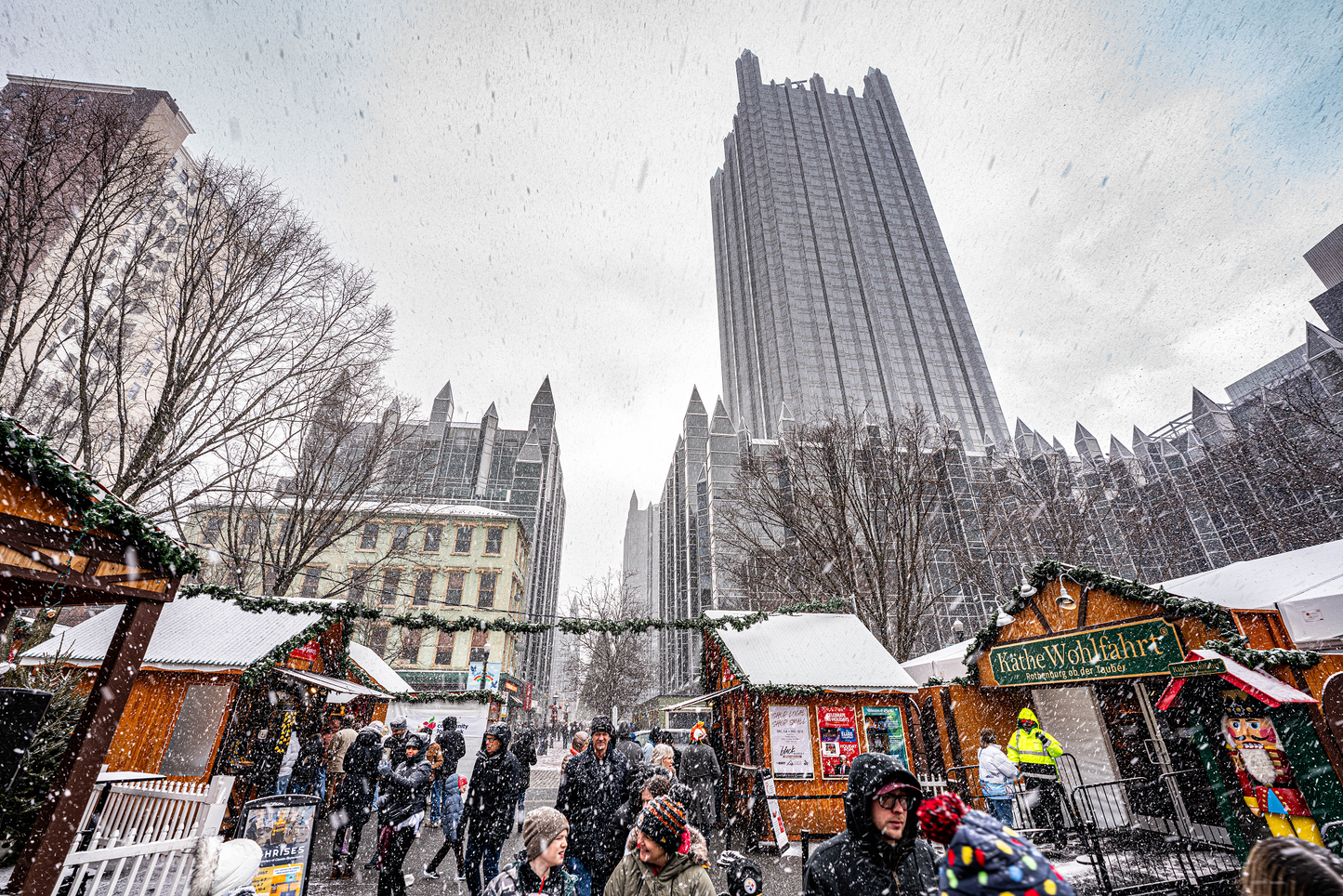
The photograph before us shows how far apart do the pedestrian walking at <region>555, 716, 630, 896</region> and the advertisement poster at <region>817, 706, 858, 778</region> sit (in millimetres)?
5649

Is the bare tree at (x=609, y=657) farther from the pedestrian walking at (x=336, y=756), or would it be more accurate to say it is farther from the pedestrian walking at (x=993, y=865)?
the pedestrian walking at (x=993, y=865)

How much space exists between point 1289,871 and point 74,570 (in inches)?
285

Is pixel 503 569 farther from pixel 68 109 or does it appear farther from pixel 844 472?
pixel 68 109

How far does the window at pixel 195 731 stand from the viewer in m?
9.12

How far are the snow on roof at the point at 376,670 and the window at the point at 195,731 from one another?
159 inches

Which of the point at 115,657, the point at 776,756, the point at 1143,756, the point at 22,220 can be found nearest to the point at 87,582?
the point at 115,657

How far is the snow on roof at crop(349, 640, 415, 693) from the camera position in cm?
1423

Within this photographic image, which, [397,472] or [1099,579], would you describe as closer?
[1099,579]

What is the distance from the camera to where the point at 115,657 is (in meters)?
4.66

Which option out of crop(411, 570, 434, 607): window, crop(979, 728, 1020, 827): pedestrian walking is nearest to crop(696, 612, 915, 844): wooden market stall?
crop(979, 728, 1020, 827): pedestrian walking

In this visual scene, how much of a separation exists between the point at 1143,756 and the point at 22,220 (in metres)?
18.3

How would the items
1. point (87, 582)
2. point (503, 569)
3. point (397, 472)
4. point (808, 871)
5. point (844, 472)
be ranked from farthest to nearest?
point (503, 569) < point (844, 472) < point (397, 472) < point (87, 582) < point (808, 871)

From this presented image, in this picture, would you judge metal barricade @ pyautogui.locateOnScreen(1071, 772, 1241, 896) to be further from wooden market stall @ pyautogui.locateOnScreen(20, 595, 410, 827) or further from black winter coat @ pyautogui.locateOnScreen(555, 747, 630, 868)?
wooden market stall @ pyautogui.locateOnScreen(20, 595, 410, 827)

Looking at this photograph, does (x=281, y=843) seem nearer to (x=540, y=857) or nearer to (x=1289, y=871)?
(x=540, y=857)
